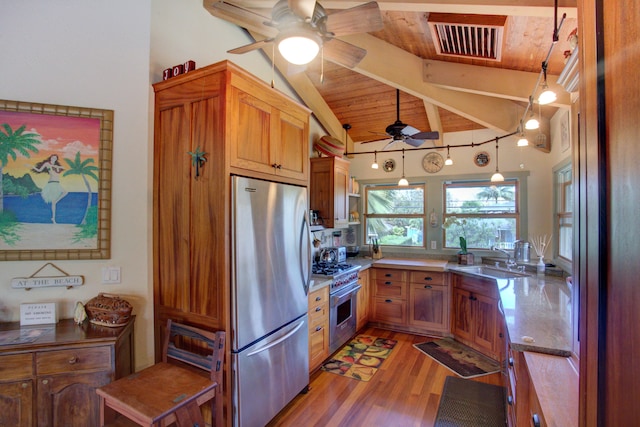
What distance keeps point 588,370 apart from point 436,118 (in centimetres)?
396

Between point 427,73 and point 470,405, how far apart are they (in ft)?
10.6

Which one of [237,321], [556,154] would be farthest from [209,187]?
[556,154]

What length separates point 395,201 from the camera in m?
4.93

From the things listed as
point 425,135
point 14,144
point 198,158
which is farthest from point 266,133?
point 425,135

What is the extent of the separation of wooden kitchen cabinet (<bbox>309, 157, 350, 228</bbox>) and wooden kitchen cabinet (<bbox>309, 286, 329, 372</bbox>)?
1188 millimetres

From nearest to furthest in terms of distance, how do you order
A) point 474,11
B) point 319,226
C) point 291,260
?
point 474,11 < point 291,260 < point 319,226

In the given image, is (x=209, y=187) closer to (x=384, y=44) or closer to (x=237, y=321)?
(x=237, y=321)

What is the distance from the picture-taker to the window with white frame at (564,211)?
324cm

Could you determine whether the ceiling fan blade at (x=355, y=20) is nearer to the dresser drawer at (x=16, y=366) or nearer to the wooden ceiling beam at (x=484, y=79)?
the wooden ceiling beam at (x=484, y=79)

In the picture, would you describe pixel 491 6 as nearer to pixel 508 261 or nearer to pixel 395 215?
pixel 508 261

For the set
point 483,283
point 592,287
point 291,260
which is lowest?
point 483,283

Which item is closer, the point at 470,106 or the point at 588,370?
the point at 588,370

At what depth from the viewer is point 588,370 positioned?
1.90ft

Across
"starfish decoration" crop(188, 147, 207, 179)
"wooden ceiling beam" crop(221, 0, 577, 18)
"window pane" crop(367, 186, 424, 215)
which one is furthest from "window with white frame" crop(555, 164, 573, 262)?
"starfish decoration" crop(188, 147, 207, 179)
